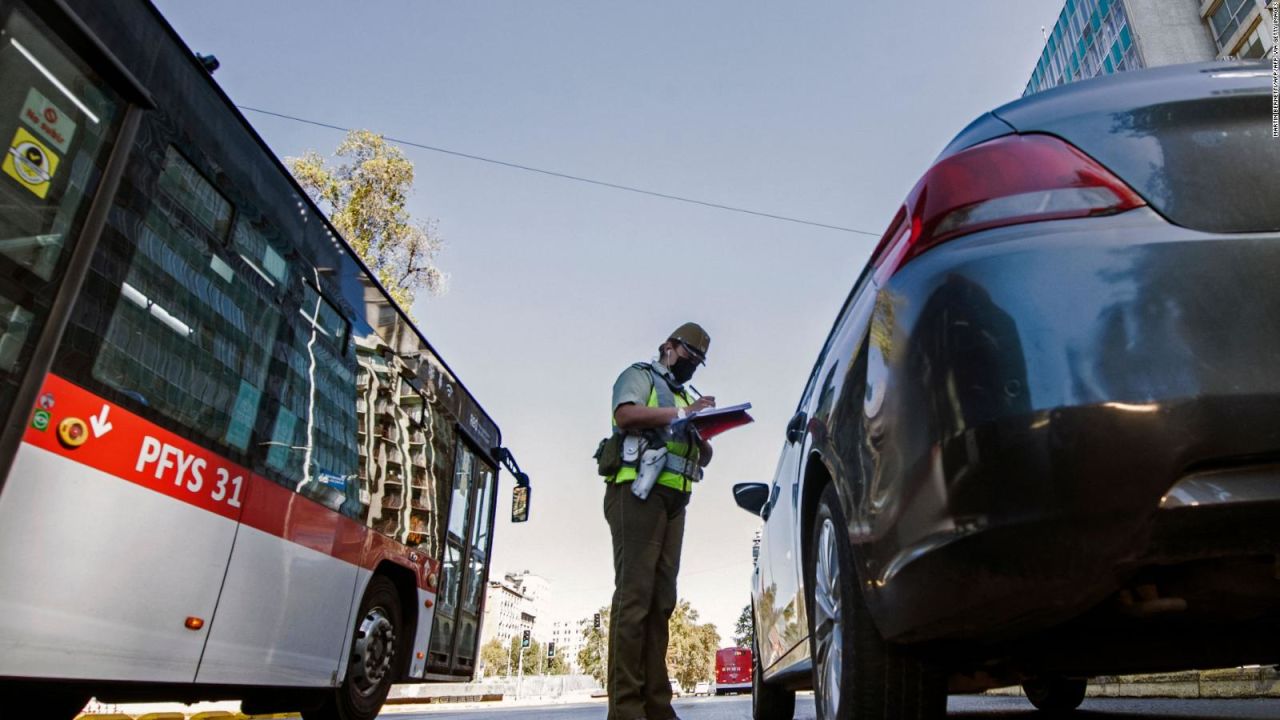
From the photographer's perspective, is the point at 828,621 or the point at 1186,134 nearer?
the point at 1186,134

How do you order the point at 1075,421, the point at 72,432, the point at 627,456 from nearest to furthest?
the point at 1075,421 → the point at 72,432 → the point at 627,456

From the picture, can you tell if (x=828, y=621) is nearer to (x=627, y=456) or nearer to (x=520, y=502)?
(x=627, y=456)

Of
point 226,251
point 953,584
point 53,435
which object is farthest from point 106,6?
point 953,584

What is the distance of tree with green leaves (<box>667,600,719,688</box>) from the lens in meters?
79.4

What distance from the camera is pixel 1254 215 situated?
4.54ft

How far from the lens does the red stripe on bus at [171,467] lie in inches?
104

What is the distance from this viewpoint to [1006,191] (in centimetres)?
154

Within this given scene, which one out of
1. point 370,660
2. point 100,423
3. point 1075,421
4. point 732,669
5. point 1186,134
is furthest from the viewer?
point 732,669

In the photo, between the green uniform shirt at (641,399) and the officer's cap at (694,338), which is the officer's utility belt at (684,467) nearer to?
the green uniform shirt at (641,399)

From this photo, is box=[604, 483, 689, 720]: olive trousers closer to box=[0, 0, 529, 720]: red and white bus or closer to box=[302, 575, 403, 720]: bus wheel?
box=[0, 0, 529, 720]: red and white bus

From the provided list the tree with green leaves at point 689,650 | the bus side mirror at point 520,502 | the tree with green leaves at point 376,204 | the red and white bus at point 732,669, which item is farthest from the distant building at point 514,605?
the bus side mirror at point 520,502

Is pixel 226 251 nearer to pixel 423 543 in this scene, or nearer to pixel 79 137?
pixel 79 137

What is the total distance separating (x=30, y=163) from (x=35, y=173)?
29mm

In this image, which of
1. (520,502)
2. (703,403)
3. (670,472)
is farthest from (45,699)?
(520,502)
